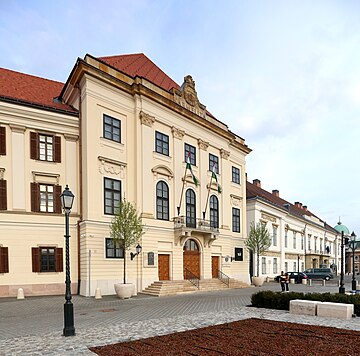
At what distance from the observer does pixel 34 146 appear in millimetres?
23188

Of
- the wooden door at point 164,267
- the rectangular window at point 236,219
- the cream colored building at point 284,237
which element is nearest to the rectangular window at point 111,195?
the wooden door at point 164,267

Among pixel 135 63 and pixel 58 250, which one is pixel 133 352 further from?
pixel 135 63

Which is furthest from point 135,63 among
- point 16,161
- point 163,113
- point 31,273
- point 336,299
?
point 336,299

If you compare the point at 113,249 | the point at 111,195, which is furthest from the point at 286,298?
the point at 111,195

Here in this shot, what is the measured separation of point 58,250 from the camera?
75.6 ft

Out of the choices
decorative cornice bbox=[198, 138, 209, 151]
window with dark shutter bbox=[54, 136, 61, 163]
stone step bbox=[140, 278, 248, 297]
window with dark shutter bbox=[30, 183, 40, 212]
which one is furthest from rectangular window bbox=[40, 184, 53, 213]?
decorative cornice bbox=[198, 138, 209, 151]

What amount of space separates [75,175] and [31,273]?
6498 millimetres

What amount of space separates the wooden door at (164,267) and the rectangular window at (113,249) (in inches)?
143

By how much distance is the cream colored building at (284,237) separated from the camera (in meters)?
42.4

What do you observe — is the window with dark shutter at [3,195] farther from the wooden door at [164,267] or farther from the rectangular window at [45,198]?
the wooden door at [164,267]

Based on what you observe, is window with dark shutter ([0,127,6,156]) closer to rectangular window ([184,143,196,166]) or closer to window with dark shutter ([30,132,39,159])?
window with dark shutter ([30,132,39,159])

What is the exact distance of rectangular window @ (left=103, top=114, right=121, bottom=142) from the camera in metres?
25.1

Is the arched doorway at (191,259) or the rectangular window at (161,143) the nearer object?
the rectangular window at (161,143)

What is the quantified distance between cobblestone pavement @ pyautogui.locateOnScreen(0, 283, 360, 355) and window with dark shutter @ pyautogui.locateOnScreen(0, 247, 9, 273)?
8.55 feet
